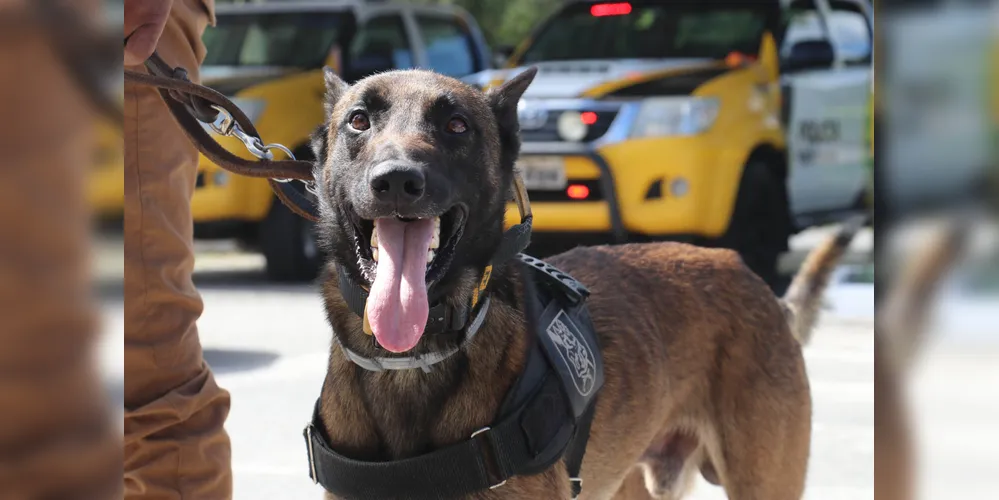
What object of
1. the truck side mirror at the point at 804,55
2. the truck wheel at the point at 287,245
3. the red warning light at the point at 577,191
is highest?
the truck side mirror at the point at 804,55

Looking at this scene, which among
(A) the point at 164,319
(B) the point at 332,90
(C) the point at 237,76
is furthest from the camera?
(C) the point at 237,76

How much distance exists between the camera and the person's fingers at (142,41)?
238 centimetres

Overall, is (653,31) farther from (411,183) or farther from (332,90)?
→ (411,183)

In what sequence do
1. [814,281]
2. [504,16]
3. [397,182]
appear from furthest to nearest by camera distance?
[504,16] < [814,281] < [397,182]

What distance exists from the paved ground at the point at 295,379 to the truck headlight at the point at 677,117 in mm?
1694

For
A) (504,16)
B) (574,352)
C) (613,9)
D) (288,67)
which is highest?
(504,16)

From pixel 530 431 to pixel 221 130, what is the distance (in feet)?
3.78

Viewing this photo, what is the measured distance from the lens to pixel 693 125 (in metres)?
8.41

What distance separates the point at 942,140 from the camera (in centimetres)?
65

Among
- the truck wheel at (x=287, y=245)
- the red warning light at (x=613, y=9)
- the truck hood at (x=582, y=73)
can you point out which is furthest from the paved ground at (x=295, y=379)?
the red warning light at (x=613, y=9)

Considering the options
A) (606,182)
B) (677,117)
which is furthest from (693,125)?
(606,182)

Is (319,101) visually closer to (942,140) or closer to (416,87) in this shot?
(416,87)

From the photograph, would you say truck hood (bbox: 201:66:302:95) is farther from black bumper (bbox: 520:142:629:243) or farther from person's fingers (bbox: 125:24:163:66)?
person's fingers (bbox: 125:24:163:66)

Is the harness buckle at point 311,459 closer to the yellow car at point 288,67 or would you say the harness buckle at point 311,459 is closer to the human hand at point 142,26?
the human hand at point 142,26
